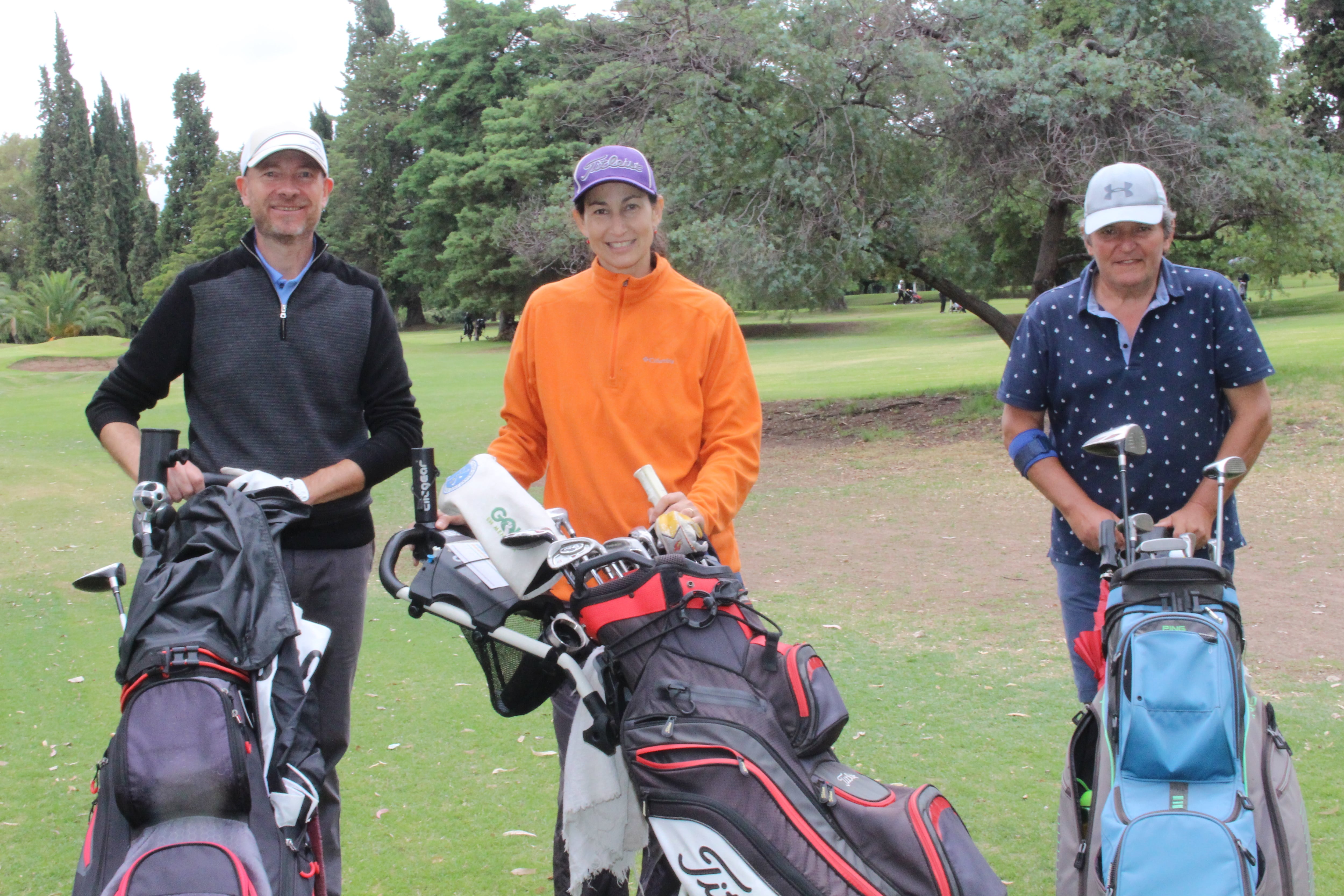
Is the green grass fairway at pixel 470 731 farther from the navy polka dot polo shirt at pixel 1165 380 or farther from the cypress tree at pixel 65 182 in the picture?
the cypress tree at pixel 65 182

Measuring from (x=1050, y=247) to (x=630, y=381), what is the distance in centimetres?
1426

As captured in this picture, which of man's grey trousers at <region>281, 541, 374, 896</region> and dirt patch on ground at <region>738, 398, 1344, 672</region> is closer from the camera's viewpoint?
man's grey trousers at <region>281, 541, 374, 896</region>

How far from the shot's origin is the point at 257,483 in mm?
2656

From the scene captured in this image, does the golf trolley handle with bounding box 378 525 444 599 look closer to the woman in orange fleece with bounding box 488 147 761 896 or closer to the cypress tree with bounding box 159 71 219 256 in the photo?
A: the woman in orange fleece with bounding box 488 147 761 896

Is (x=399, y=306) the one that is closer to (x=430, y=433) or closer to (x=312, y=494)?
(x=430, y=433)

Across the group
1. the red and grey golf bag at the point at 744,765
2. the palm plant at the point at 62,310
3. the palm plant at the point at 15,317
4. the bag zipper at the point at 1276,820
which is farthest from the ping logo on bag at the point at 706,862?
the palm plant at the point at 15,317

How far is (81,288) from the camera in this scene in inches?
1677

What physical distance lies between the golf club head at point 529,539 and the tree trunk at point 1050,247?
14299mm

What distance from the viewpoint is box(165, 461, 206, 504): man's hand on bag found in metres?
2.65

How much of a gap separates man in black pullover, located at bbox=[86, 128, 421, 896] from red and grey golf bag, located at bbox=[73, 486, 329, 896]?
0.57 m

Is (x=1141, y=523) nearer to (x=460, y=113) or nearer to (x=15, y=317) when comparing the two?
(x=15, y=317)

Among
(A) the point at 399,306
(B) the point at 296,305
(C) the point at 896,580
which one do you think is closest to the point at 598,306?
(B) the point at 296,305

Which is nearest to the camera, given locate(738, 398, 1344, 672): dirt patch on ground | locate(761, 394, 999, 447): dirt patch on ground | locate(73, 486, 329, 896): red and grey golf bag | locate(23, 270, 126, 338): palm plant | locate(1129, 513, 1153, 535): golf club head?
locate(73, 486, 329, 896): red and grey golf bag

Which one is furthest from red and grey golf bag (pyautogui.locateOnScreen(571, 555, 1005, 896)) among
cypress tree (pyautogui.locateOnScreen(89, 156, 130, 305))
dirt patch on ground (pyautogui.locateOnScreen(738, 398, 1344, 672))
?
cypress tree (pyautogui.locateOnScreen(89, 156, 130, 305))
